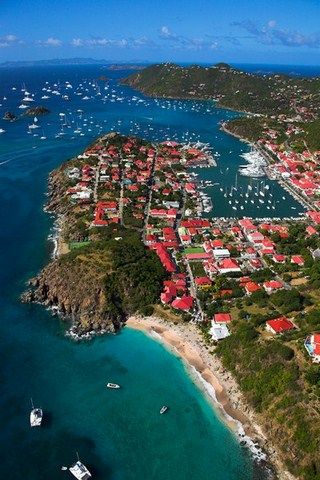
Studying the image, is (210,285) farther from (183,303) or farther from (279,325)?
(279,325)

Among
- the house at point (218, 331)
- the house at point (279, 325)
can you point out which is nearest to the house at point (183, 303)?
the house at point (218, 331)

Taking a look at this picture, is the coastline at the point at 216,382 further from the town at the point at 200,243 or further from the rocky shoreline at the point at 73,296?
the rocky shoreline at the point at 73,296

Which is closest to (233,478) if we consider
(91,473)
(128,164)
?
(91,473)

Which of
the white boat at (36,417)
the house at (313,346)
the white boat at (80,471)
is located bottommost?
the white boat at (80,471)

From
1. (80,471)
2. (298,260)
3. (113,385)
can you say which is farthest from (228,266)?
(80,471)

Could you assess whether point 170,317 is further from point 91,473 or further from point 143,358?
point 91,473

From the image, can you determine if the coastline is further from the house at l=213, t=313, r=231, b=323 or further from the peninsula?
the house at l=213, t=313, r=231, b=323

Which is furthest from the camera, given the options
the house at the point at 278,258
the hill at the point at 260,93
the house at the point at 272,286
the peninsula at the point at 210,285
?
the hill at the point at 260,93

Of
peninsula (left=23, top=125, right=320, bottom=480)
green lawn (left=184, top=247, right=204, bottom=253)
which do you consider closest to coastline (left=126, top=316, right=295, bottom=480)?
peninsula (left=23, top=125, right=320, bottom=480)
